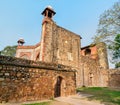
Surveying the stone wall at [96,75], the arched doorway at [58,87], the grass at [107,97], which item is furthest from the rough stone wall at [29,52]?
the grass at [107,97]

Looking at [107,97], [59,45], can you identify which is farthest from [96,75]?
[107,97]

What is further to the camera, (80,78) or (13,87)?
(80,78)

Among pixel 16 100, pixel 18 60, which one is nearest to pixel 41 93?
pixel 16 100

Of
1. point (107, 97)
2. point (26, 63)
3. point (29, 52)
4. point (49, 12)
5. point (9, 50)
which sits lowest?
point (107, 97)

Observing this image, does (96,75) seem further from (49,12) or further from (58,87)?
(49,12)

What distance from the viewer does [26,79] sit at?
823 centimetres

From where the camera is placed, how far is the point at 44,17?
1775cm

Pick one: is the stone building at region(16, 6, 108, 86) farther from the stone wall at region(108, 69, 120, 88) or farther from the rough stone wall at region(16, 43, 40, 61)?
the stone wall at region(108, 69, 120, 88)

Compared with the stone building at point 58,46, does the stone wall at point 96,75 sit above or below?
below

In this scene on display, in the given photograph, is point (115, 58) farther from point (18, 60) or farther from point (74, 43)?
point (74, 43)

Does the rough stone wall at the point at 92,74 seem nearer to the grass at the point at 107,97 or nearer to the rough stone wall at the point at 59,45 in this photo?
the rough stone wall at the point at 59,45

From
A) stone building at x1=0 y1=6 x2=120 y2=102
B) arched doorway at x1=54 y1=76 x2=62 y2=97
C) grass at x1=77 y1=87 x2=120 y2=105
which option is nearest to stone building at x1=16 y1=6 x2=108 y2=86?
stone building at x1=0 y1=6 x2=120 y2=102

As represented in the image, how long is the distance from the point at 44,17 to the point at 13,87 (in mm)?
12864

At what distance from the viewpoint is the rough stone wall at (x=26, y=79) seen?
7363 millimetres
